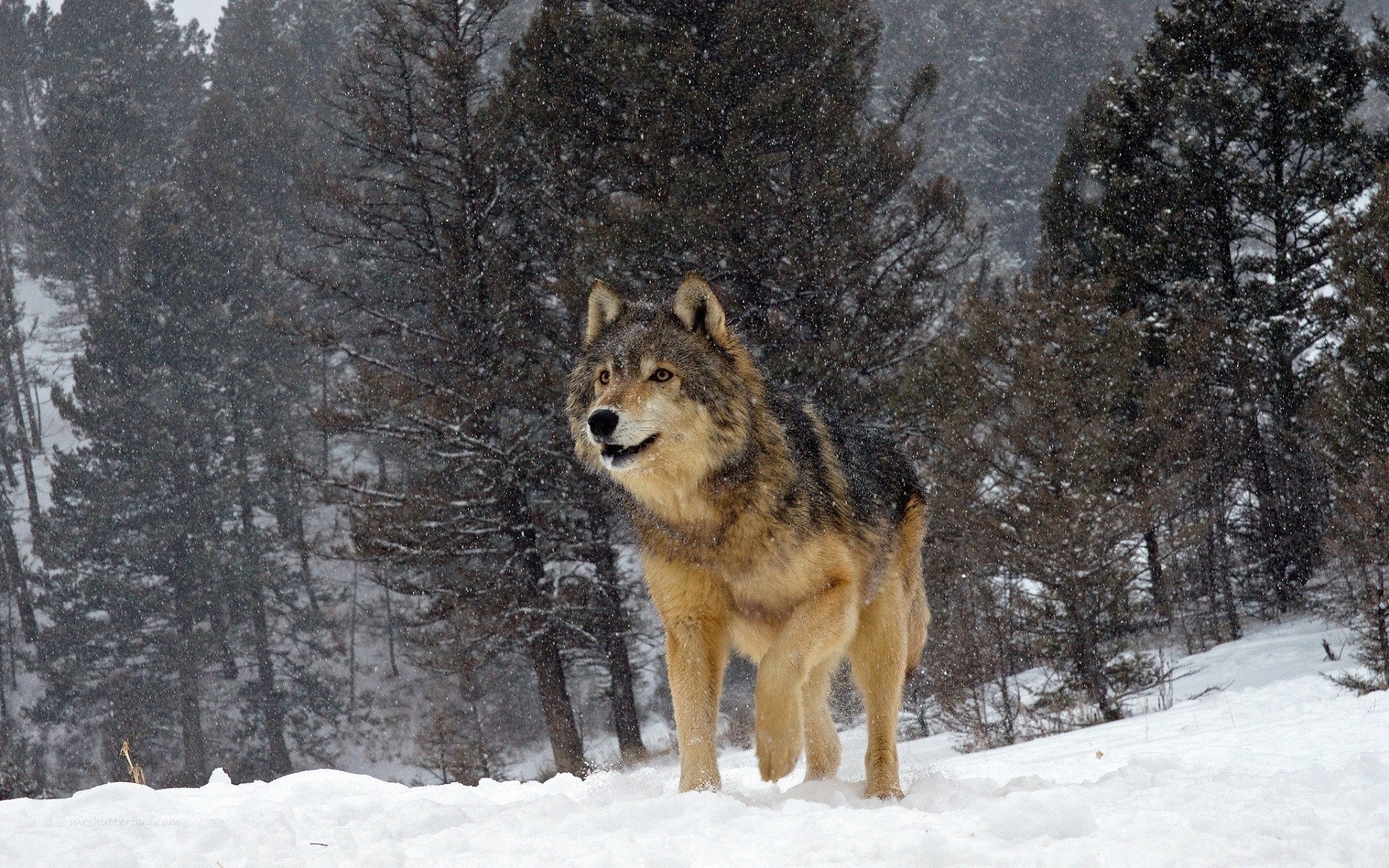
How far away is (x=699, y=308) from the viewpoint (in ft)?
14.6

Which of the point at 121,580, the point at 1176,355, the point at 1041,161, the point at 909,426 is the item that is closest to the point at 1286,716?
the point at 909,426

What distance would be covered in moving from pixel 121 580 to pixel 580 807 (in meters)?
29.1

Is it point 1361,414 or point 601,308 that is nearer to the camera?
point 601,308

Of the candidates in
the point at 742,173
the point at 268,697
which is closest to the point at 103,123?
the point at 268,697

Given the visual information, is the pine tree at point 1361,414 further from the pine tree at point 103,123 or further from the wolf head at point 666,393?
the pine tree at point 103,123

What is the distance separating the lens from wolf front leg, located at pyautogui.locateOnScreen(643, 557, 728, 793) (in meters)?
4.16

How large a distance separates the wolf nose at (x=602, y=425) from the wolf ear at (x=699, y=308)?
783 mm

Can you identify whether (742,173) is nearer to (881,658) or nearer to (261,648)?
(881,658)

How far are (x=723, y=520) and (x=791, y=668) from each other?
0.67 metres

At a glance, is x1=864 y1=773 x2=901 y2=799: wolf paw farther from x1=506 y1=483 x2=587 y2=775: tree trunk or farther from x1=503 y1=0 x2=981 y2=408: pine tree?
x1=506 y1=483 x2=587 y2=775: tree trunk

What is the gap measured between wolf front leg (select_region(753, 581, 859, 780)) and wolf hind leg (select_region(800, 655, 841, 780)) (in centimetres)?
53

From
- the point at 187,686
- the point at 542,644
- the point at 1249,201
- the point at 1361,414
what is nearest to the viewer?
the point at 1361,414

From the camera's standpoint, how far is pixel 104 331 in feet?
97.6

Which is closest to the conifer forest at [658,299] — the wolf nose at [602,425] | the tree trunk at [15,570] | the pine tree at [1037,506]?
the pine tree at [1037,506]
